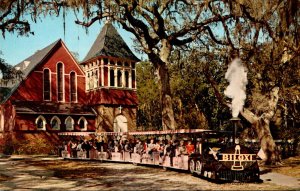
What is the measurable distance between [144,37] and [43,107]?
15.7 m

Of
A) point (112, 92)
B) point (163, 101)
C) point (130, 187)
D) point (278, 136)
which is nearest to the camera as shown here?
point (130, 187)

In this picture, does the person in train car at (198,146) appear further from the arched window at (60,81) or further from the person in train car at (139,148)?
the arched window at (60,81)

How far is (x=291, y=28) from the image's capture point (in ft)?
48.1

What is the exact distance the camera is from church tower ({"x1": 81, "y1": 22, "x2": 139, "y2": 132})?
4109cm

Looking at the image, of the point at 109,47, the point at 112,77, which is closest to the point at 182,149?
the point at 112,77

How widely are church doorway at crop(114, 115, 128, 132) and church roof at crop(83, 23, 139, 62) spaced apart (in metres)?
6.25

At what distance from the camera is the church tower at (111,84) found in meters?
41.1

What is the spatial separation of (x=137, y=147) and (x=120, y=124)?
678 inches

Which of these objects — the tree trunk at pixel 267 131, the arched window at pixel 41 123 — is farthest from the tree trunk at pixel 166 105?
the arched window at pixel 41 123

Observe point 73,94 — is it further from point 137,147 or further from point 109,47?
point 137,147

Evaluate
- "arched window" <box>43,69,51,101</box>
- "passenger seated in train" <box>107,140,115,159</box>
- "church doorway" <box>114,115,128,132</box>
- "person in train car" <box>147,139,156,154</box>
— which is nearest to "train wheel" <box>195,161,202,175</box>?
"person in train car" <box>147,139,156,154</box>

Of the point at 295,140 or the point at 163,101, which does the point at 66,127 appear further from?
the point at 295,140

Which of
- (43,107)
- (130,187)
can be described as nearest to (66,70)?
(43,107)

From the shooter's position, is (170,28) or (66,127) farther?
(66,127)
